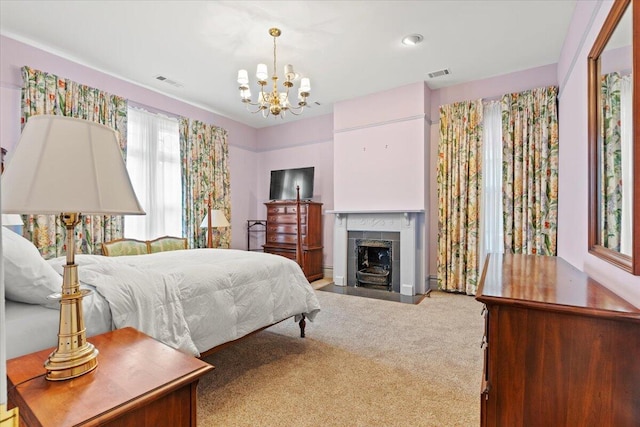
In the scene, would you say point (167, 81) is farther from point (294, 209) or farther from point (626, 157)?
point (626, 157)

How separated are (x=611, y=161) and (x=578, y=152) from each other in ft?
3.46

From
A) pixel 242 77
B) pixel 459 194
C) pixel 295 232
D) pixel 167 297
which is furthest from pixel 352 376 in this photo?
pixel 295 232

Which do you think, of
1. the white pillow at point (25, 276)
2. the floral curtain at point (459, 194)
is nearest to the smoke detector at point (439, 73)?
the floral curtain at point (459, 194)

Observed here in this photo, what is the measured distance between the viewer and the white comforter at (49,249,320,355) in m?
1.57

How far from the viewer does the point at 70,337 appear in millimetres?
943

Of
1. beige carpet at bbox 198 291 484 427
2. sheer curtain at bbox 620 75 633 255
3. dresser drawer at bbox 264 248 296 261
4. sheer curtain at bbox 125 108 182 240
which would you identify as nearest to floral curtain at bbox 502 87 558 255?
beige carpet at bbox 198 291 484 427

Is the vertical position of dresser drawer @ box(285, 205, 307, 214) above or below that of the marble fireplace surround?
above

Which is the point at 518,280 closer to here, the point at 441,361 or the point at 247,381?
the point at 441,361

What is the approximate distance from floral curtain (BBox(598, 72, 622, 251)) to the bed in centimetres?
204

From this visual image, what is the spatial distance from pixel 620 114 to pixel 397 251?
10.9ft

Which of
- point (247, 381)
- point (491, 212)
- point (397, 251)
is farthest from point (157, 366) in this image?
point (491, 212)

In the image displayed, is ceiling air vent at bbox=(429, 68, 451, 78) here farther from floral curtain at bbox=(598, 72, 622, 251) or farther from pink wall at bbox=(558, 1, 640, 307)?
floral curtain at bbox=(598, 72, 622, 251)

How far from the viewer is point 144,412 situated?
2.82 ft

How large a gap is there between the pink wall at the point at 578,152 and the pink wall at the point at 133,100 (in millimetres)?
4955
